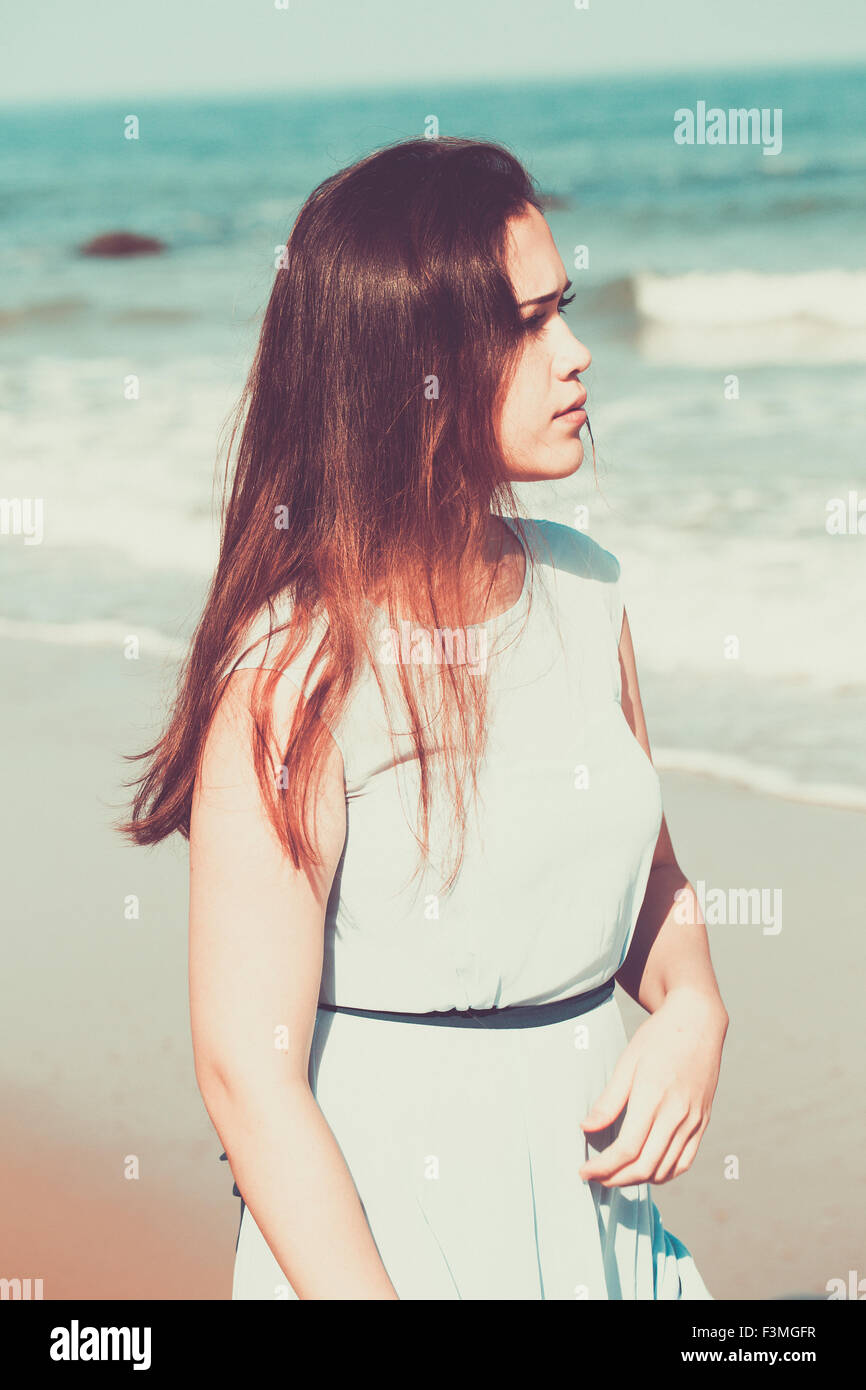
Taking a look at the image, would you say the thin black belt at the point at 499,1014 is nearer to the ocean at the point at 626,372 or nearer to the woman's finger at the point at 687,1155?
the woman's finger at the point at 687,1155

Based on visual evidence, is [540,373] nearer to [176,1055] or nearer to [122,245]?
[176,1055]

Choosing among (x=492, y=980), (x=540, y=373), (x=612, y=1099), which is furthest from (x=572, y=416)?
(x=612, y=1099)

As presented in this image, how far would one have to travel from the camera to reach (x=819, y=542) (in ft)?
25.8

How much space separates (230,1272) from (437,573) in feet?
7.50

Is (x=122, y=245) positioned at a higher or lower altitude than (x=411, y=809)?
higher

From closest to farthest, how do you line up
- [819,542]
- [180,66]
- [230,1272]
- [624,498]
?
[230,1272] → [819,542] → [624,498] → [180,66]

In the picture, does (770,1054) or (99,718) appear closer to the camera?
(770,1054)

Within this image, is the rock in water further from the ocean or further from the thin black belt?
the thin black belt

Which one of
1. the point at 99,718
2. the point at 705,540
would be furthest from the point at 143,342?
the point at 99,718

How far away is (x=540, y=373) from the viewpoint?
4.92ft

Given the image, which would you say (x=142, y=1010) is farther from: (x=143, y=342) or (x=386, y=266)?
(x=143, y=342)

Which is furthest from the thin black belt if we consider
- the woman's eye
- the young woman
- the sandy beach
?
the sandy beach

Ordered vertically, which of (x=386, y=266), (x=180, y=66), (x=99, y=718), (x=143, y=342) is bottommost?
(x=99, y=718)

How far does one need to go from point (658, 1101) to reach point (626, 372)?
11.8 meters
